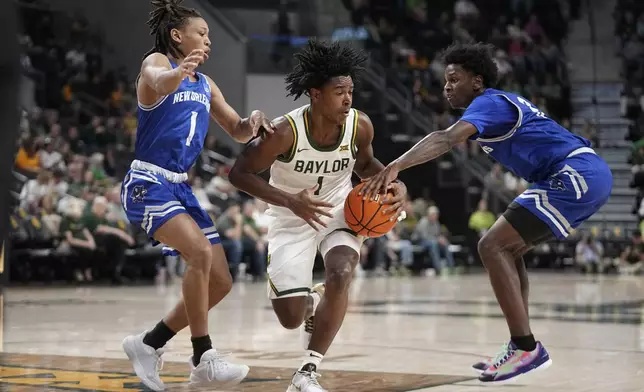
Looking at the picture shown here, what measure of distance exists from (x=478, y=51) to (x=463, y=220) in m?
16.1

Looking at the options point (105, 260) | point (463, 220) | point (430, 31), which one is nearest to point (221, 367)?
point (105, 260)

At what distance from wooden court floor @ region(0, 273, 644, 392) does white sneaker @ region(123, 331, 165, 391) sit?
103mm

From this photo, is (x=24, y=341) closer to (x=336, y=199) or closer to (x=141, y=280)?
(x=336, y=199)

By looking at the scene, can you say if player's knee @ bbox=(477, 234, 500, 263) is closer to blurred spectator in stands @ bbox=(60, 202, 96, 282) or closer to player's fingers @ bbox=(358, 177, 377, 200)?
player's fingers @ bbox=(358, 177, 377, 200)

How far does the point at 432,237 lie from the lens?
19.1m

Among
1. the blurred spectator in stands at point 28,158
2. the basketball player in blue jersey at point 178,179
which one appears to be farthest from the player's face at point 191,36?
the blurred spectator in stands at point 28,158

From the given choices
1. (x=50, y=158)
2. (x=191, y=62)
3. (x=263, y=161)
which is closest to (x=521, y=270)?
(x=263, y=161)

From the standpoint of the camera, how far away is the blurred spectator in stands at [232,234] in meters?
15.7

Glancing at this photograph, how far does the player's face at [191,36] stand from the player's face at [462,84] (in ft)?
4.22

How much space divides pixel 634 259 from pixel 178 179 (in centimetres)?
1534

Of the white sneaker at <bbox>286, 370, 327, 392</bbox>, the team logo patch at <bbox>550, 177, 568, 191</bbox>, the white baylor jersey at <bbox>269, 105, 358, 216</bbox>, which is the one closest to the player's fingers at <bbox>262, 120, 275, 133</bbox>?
the white baylor jersey at <bbox>269, 105, 358, 216</bbox>

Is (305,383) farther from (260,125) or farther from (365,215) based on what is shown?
(260,125)

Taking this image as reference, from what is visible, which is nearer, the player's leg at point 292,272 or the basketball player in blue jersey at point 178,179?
the basketball player in blue jersey at point 178,179

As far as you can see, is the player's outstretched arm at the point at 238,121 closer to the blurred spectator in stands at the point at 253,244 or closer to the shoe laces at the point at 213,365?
the shoe laces at the point at 213,365
